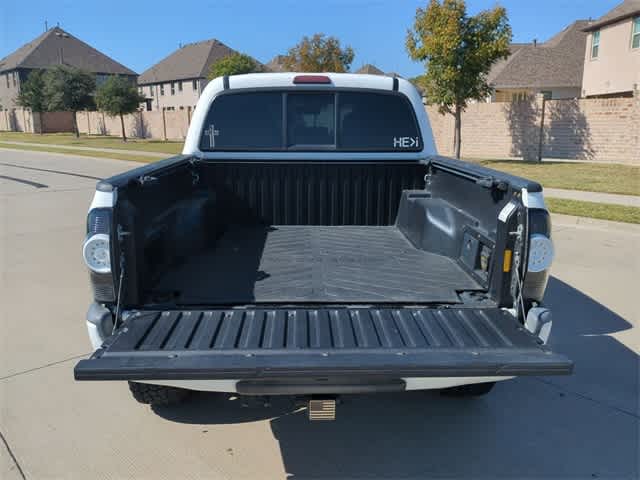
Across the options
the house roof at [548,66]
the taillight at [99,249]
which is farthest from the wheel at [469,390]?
the house roof at [548,66]

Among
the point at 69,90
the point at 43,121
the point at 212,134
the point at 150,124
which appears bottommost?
the point at 212,134

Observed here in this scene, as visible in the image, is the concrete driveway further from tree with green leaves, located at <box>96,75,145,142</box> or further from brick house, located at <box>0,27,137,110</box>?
brick house, located at <box>0,27,137,110</box>

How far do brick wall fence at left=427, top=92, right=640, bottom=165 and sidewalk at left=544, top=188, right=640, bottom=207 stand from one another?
27.3ft

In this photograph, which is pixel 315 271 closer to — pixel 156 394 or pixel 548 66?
pixel 156 394

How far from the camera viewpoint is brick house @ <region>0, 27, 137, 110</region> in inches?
2608

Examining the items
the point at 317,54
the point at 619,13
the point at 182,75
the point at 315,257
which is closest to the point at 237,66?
the point at 317,54

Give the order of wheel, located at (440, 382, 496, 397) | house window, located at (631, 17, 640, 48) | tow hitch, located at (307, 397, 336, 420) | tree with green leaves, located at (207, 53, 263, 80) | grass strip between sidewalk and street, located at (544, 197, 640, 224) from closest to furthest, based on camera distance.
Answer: tow hitch, located at (307, 397, 336, 420)
wheel, located at (440, 382, 496, 397)
grass strip between sidewalk and street, located at (544, 197, 640, 224)
house window, located at (631, 17, 640, 48)
tree with green leaves, located at (207, 53, 263, 80)

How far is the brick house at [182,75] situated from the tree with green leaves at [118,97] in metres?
16.6

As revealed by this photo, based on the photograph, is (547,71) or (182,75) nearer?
(547,71)

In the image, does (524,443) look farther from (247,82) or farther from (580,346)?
(247,82)

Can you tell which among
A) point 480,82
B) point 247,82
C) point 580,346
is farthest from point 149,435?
point 480,82

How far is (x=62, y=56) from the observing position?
213 ft

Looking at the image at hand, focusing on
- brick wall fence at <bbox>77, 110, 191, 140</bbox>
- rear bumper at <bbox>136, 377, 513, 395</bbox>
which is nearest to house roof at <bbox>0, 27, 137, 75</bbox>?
brick wall fence at <bbox>77, 110, 191, 140</bbox>

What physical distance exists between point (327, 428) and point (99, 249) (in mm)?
1728
